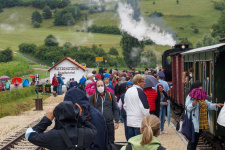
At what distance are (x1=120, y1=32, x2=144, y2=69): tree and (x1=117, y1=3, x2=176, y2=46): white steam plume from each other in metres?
33.1

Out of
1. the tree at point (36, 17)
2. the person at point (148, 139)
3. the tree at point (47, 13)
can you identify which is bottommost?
the person at point (148, 139)

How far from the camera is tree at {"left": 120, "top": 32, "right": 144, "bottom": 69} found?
7906 centimetres

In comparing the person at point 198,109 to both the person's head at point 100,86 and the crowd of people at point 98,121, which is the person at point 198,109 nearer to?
the crowd of people at point 98,121

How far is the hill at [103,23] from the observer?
126 meters

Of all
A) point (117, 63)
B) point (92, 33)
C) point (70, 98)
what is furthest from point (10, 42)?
point (70, 98)

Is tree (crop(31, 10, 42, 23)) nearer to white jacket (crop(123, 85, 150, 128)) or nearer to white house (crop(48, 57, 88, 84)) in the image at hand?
white house (crop(48, 57, 88, 84))

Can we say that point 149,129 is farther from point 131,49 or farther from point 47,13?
point 47,13

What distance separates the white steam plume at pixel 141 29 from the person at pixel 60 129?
3401 centimetres

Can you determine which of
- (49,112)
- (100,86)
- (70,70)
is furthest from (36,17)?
(49,112)

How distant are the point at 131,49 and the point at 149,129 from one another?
7805cm

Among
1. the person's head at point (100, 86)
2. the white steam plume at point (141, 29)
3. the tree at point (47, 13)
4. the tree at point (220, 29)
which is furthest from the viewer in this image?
the tree at point (47, 13)

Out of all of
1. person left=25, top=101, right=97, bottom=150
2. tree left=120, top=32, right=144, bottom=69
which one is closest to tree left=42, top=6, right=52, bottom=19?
tree left=120, top=32, right=144, bottom=69

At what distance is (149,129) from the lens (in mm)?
4270

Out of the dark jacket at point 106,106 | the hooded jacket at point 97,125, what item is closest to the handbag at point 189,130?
the dark jacket at point 106,106
